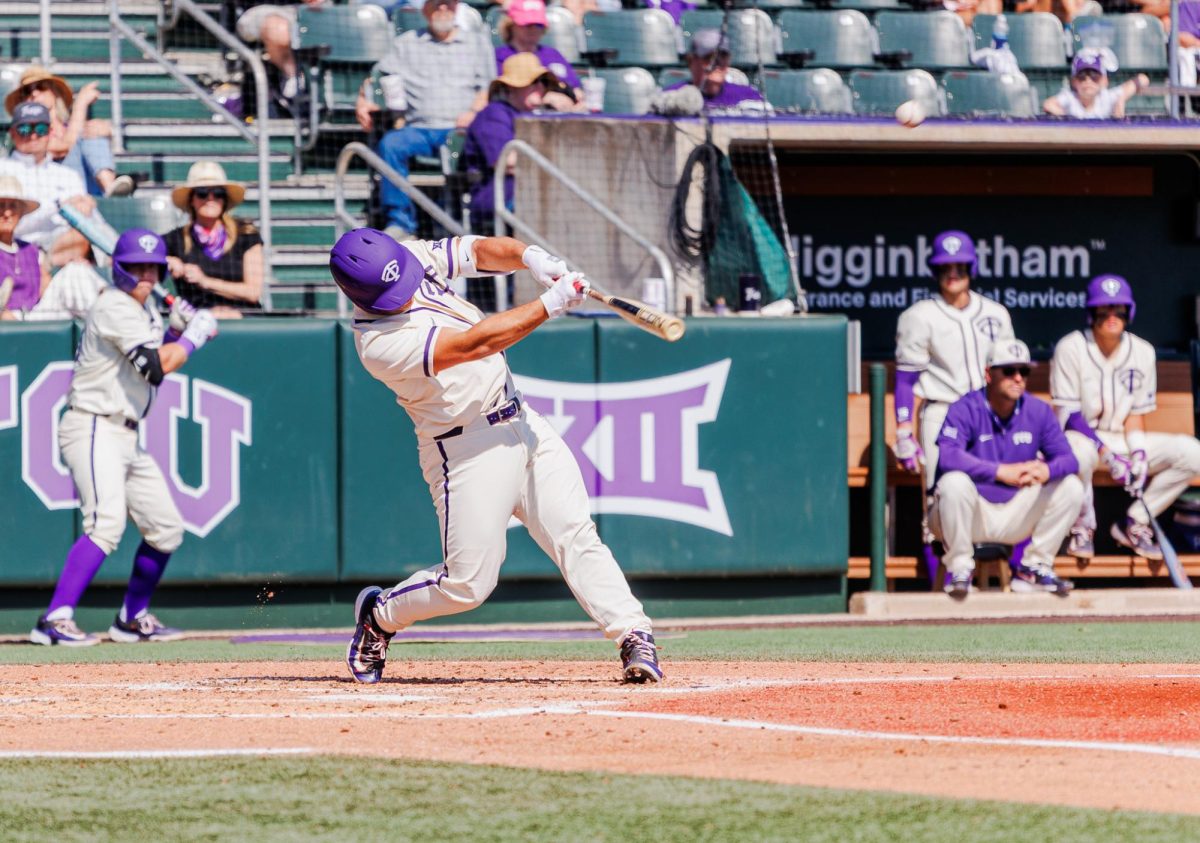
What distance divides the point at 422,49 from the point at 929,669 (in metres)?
5.69

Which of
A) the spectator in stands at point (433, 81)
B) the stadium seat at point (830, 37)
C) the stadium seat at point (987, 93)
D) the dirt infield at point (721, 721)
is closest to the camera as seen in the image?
the dirt infield at point (721, 721)

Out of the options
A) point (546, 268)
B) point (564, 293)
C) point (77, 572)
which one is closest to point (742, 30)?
point (77, 572)

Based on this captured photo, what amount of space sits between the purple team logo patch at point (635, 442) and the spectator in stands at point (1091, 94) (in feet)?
12.5

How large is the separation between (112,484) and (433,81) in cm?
355

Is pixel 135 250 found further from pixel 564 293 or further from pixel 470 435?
pixel 564 293

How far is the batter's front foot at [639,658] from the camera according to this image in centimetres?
602

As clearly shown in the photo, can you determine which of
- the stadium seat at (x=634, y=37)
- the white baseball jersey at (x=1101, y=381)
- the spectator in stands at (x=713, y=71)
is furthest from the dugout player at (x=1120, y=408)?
the stadium seat at (x=634, y=37)

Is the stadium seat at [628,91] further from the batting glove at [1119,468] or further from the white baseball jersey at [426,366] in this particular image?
the white baseball jersey at [426,366]

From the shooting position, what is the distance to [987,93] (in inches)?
492

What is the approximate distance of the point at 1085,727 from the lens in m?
4.94

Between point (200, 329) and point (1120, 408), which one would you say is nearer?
point (200, 329)

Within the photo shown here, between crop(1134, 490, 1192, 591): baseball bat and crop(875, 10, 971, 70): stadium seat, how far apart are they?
399 cm

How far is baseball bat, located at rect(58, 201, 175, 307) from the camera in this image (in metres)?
9.56

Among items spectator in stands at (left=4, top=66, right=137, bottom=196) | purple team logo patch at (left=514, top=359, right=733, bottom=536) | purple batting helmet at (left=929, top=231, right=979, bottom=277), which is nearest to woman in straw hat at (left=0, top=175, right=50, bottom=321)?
spectator in stands at (left=4, top=66, right=137, bottom=196)
